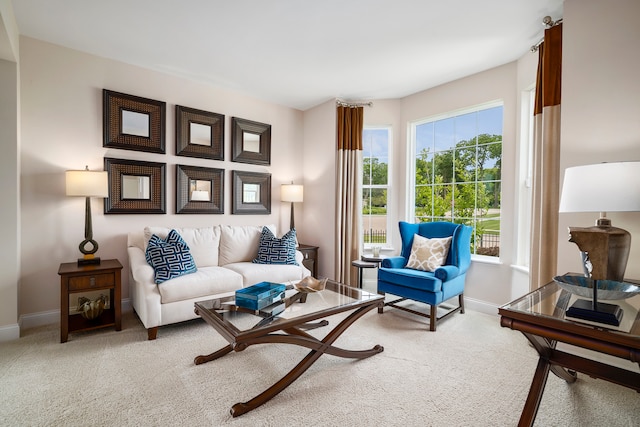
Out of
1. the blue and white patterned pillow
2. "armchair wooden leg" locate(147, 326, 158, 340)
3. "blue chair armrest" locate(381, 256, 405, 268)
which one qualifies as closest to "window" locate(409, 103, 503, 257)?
"blue chair armrest" locate(381, 256, 405, 268)

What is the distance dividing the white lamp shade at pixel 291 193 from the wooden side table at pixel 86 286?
2224mm

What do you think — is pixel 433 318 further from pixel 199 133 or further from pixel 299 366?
A: pixel 199 133

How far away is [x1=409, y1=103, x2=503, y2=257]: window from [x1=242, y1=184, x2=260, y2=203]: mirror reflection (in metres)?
2.21

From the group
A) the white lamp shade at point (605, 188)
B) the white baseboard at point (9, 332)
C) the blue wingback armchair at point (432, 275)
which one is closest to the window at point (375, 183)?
the blue wingback armchair at point (432, 275)

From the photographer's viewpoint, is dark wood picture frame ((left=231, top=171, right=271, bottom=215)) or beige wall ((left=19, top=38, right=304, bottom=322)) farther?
dark wood picture frame ((left=231, top=171, right=271, bottom=215))

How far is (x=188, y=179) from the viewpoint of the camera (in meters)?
3.72

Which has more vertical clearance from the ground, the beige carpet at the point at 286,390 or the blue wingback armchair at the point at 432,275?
the blue wingback armchair at the point at 432,275

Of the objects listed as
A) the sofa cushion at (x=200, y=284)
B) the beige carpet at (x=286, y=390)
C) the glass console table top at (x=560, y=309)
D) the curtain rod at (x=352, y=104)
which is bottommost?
the beige carpet at (x=286, y=390)

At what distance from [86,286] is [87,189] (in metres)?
0.88

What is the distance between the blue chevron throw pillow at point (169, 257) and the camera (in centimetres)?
278

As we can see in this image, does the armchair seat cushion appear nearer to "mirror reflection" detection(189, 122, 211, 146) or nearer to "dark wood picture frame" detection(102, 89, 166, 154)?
"mirror reflection" detection(189, 122, 211, 146)

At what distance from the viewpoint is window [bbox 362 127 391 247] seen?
175 inches

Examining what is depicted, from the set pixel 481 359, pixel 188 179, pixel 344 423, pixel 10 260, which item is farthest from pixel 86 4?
pixel 481 359

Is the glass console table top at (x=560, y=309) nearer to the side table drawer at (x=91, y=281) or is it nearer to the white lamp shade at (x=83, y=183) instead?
the side table drawer at (x=91, y=281)
